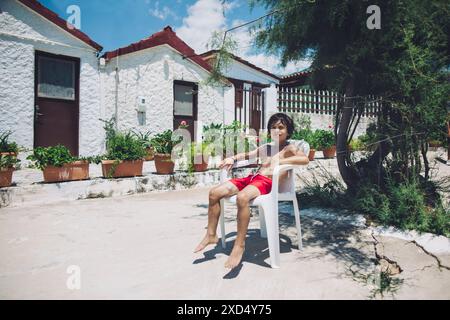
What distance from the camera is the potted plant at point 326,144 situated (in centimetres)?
890

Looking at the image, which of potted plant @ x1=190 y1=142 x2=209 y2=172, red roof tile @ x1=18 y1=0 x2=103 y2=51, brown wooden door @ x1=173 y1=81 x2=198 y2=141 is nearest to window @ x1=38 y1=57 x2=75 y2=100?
red roof tile @ x1=18 y1=0 x2=103 y2=51

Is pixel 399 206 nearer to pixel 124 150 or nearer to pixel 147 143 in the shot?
pixel 124 150

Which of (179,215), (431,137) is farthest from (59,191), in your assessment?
(431,137)

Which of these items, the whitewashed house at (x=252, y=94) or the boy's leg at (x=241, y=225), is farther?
the whitewashed house at (x=252, y=94)

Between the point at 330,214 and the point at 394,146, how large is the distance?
3.51ft

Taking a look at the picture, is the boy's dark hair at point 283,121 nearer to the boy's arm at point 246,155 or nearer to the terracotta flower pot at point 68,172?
the boy's arm at point 246,155

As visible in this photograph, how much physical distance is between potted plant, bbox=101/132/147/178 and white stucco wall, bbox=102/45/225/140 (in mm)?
2306

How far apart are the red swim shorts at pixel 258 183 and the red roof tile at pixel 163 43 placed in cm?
599

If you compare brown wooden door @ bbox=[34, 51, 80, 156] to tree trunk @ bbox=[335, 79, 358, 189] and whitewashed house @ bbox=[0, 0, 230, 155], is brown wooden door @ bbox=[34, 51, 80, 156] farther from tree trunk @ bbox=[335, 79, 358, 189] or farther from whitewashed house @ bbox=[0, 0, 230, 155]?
tree trunk @ bbox=[335, 79, 358, 189]

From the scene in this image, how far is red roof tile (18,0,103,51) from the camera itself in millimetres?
6168

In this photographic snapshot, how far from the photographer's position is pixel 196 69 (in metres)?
8.80

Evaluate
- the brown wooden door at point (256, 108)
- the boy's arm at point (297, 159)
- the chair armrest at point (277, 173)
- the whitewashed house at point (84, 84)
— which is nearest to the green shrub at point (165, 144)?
the whitewashed house at point (84, 84)

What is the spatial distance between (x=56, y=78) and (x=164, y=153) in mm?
3181

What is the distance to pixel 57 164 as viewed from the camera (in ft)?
14.9
